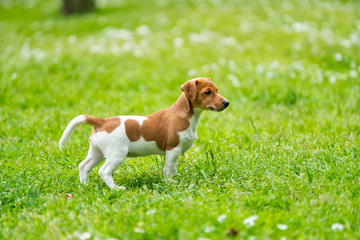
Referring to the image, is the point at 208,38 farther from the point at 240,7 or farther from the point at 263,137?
the point at 263,137

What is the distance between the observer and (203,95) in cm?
345

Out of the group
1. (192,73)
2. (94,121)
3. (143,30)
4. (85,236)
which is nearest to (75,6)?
(143,30)

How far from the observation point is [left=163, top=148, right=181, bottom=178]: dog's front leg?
349 cm

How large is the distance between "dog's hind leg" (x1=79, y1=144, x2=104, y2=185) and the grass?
0.11m

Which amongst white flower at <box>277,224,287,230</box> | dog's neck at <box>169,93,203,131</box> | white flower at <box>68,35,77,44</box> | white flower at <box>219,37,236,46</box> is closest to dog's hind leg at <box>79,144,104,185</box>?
dog's neck at <box>169,93,203,131</box>

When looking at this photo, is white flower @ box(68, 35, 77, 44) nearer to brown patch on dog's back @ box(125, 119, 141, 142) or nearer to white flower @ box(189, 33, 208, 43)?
white flower @ box(189, 33, 208, 43)

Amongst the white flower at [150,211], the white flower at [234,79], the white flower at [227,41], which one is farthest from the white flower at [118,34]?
the white flower at [150,211]

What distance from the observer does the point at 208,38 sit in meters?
9.25

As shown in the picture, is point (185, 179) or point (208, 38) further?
point (208, 38)

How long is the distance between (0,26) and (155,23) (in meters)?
5.84

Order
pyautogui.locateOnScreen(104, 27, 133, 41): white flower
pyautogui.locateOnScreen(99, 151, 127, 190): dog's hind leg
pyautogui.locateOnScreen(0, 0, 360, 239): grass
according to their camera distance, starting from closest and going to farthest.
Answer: pyautogui.locateOnScreen(0, 0, 360, 239): grass, pyautogui.locateOnScreen(99, 151, 127, 190): dog's hind leg, pyautogui.locateOnScreen(104, 27, 133, 41): white flower

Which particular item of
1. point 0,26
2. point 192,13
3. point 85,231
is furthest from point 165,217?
point 0,26

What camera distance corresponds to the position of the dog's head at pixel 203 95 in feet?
11.3

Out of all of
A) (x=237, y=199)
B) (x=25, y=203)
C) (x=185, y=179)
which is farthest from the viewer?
(x=185, y=179)
